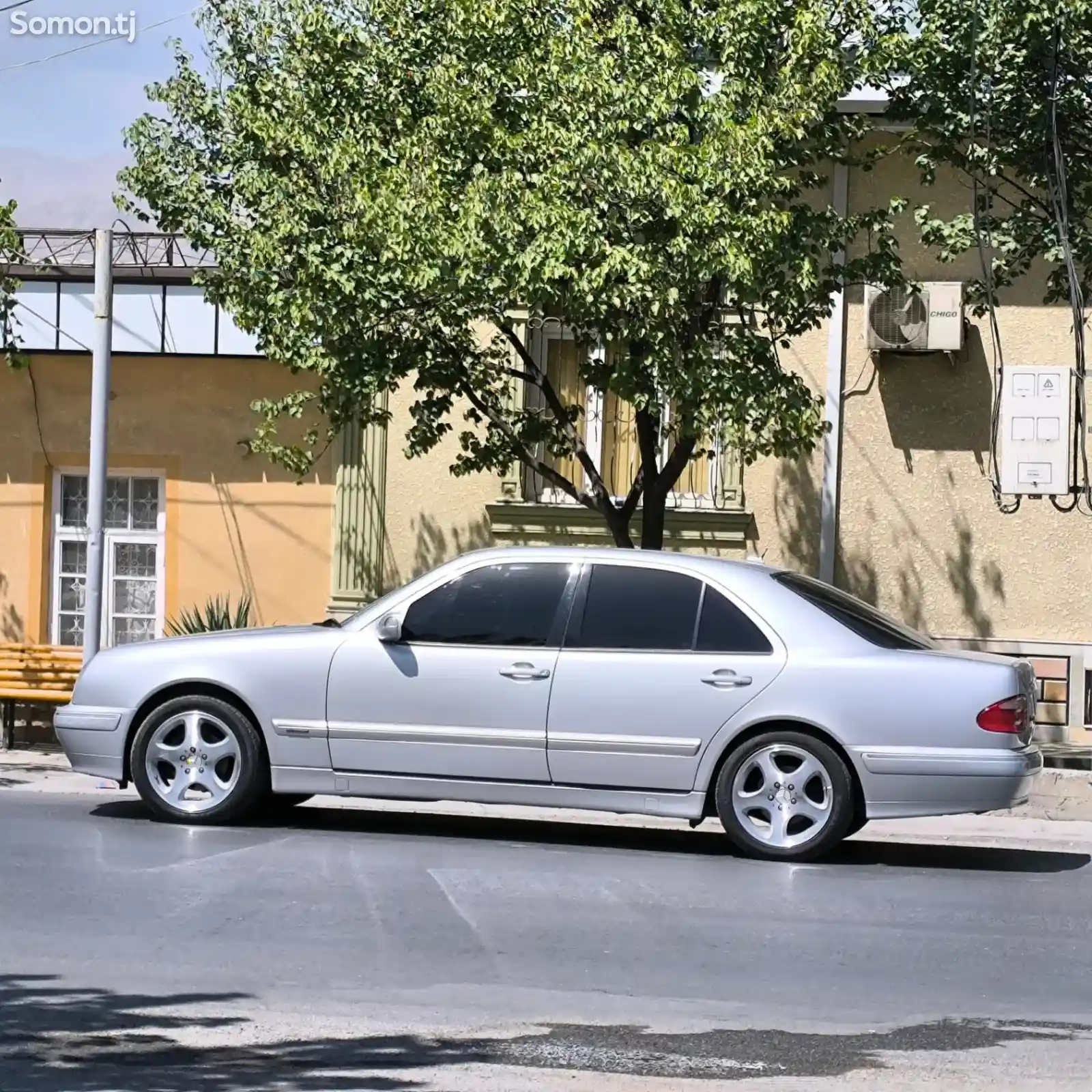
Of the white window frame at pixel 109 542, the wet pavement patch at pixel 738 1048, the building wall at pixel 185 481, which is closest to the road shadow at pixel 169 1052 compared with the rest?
the wet pavement patch at pixel 738 1048

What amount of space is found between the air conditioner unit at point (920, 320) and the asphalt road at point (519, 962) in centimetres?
664

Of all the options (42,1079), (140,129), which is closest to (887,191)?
(140,129)

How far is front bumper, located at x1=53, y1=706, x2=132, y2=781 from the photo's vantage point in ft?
33.8

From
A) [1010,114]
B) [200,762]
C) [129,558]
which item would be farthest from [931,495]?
[200,762]

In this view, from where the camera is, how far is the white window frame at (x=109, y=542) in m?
18.4

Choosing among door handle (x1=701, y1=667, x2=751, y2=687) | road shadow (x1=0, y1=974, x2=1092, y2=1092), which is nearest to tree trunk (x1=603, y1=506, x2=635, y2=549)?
door handle (x1=701, y1=667, x2=751, y2=687)

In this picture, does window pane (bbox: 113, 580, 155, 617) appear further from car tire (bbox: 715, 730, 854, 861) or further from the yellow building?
car tire (bbox: 715, 730, 854, 861)

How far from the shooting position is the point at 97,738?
1033 centimetres

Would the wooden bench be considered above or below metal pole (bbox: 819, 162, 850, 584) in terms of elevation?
below

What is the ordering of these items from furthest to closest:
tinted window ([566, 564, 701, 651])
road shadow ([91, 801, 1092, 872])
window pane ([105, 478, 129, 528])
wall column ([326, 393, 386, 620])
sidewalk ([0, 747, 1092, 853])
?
1. window pane ([105, 478, 129, 528])
2. wall column ([326, 393, 386, 620])
3. sidewalk ([0, 747, 1092, 853])
4. road shadow ([91, 801, 1092, 872])
5. tinted window ([566, 564, 701, 651])

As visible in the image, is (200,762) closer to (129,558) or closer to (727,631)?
(727,631)

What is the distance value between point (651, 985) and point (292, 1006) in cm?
129

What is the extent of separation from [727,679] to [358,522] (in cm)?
878

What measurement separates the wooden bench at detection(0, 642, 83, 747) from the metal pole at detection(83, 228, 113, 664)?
1.49 ft
